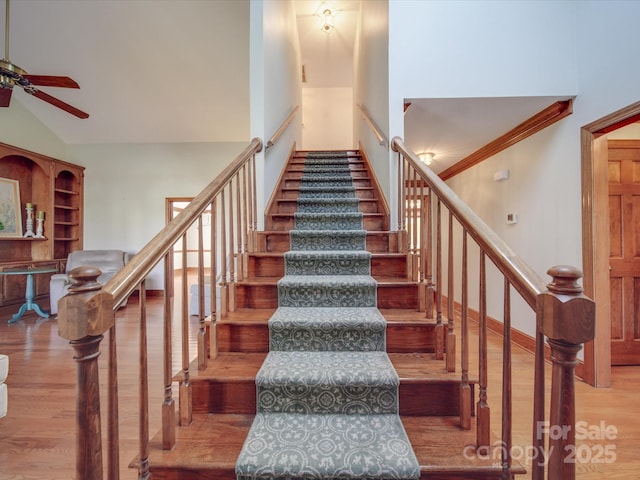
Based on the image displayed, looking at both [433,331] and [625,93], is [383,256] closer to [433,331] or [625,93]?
[433,331]

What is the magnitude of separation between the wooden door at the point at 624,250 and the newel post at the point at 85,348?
12.3 ft

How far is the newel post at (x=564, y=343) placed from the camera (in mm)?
732

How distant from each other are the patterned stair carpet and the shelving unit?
497 centimetres

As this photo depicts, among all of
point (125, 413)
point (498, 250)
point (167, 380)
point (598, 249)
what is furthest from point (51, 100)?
point (598, 249)

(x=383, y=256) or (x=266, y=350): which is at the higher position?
(x=383, y=256)

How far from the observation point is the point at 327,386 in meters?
1.35

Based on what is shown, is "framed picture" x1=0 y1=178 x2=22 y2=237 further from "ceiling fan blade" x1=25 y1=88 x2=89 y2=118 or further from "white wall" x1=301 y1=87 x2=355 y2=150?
"white wall" x1=301 y1=87 x2=355 y2=150

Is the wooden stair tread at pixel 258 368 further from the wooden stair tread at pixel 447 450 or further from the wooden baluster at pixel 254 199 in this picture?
the wooden baluster at pixel 254 199

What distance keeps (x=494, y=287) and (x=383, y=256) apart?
2.23 meters

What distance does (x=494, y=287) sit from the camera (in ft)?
11.9

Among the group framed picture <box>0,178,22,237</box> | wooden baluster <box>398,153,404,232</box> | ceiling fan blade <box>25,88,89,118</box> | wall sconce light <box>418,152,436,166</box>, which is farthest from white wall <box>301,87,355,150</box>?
framed picture <box>0,178,22,237</box>

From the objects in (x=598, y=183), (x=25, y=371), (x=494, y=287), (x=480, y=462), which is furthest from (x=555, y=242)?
(x=25, y=371)

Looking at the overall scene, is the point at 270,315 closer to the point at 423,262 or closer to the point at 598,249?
the point at 423,262

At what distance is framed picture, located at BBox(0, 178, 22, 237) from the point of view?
455cm
